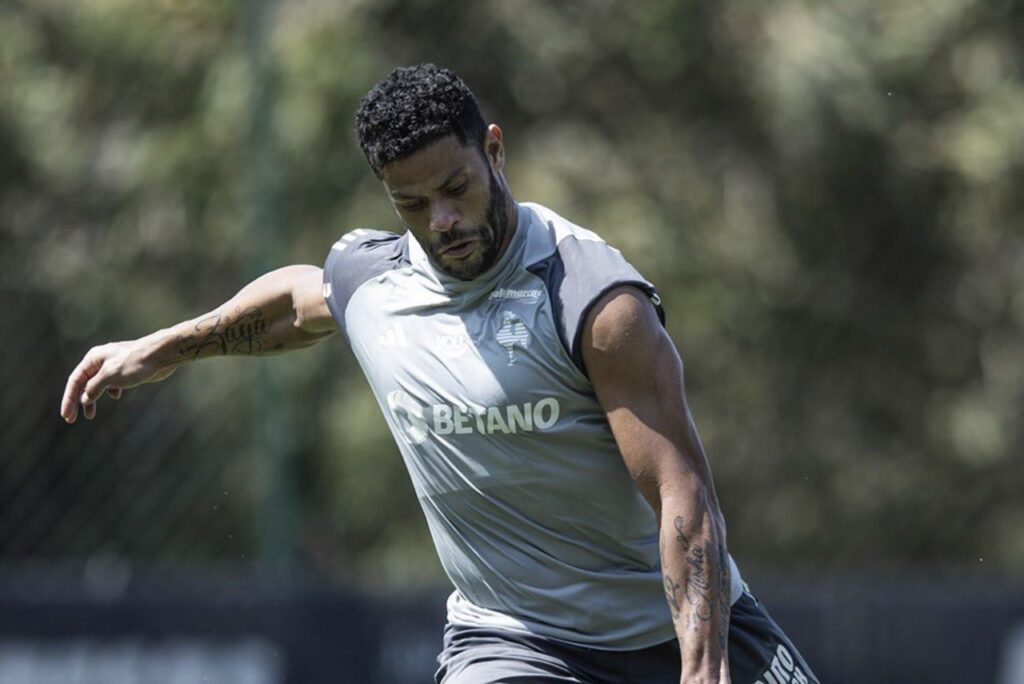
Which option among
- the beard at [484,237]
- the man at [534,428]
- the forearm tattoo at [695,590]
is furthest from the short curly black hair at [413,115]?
the forearm tattoo at [695,590]

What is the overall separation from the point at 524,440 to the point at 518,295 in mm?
350

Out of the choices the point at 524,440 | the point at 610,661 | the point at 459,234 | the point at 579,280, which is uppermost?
the point at 459,234

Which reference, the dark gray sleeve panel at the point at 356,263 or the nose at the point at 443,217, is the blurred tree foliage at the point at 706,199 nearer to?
the dark gray sleeve panel at the point at 356,263

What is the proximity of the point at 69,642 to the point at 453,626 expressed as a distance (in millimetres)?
5159

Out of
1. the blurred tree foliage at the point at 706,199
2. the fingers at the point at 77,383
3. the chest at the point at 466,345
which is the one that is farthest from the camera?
the blurred tree foliage at the point at 706,199

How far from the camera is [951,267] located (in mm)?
15773

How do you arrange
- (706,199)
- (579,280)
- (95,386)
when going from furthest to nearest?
(706,199) < (95,386) < (579,280)

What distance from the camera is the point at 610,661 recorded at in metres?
4.29

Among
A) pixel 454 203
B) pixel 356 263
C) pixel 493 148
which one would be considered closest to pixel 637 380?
pixel 454 203

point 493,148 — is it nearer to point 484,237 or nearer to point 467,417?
point 484,237

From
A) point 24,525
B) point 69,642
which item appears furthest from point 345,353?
point 69,642

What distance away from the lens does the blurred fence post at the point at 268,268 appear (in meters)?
10.4

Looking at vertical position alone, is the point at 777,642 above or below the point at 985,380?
below

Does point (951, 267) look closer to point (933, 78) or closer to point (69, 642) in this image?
point (933, 78)
